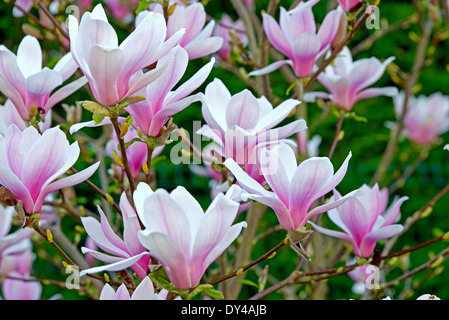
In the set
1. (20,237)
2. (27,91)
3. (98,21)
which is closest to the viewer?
(98,21)

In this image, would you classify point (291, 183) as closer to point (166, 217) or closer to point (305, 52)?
point (166, 217)

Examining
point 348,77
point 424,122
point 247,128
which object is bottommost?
point 247,128

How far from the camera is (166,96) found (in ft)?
2.36

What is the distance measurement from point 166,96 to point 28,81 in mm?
194

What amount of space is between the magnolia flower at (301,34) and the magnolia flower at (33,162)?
15.6 inches

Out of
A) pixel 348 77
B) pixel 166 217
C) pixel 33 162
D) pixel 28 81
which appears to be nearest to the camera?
pixel 166 217

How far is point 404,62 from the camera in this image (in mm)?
3455

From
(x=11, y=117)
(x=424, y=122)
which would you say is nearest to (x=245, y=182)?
(x=11, y=117)

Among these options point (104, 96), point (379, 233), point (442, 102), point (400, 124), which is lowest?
point (379, 233)

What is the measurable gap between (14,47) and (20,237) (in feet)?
7.70

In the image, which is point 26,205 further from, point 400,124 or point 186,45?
point 400,124

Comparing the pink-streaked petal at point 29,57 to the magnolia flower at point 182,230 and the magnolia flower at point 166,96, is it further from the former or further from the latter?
the magnolia flower at point 182,230

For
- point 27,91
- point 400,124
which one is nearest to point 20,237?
point 27,91

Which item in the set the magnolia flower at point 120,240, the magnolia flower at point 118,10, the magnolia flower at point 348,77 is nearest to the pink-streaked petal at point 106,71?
the magnolia flower at point 120,240
